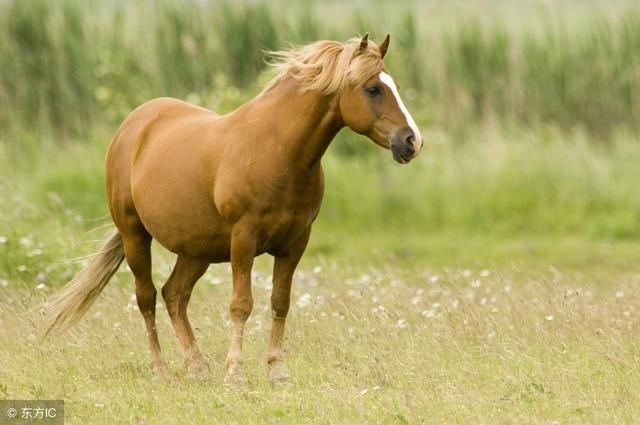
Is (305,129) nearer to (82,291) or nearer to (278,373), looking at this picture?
(278,373)

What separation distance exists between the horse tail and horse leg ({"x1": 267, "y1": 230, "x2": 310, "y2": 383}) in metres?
1.35

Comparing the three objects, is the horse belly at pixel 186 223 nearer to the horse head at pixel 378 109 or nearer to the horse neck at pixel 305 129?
the horse neck at pixel 305 129

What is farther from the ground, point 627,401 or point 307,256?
point 627,401

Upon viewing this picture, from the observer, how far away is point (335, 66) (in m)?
6.94

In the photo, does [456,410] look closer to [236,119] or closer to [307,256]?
[236,119]

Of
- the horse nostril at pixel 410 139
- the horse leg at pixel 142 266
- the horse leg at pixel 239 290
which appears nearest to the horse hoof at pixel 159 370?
the horse leg at pixel 142 266

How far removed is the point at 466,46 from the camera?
53.0 ft

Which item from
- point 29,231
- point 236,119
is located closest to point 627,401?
point 236,119

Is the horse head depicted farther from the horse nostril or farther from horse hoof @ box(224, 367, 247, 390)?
horse hoof @ box(224, 367, 247, 390)

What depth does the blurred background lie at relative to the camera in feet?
48.4

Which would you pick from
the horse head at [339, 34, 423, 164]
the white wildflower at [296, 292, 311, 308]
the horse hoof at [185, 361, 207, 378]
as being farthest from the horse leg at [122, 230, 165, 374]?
the horse head at [339, 34, 423, 164]

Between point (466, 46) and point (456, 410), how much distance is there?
33.7 feet

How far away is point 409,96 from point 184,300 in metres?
8.08

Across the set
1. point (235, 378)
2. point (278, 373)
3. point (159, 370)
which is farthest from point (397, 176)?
point (235, 378)
